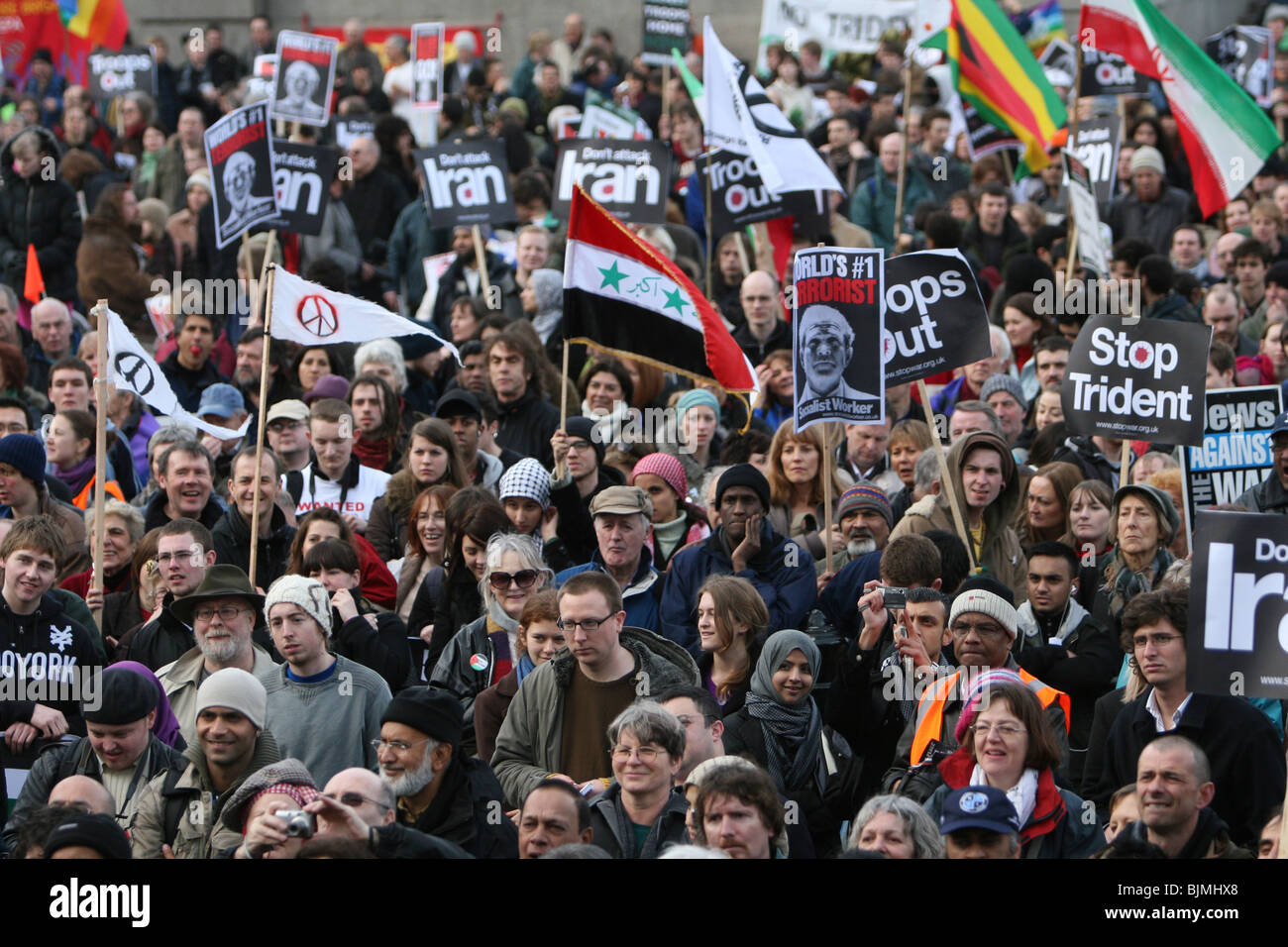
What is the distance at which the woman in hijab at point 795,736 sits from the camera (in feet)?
25.6

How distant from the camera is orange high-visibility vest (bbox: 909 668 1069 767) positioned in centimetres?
769

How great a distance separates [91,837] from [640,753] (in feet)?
6.11

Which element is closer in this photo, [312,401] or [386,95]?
[312,401]

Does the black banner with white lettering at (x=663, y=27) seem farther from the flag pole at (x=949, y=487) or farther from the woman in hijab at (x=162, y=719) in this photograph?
the woman in hijab at (x=162, y=719)

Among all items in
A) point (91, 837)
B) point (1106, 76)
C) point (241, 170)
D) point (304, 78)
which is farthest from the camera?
point (304, 78)

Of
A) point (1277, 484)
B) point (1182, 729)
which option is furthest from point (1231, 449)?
point (1182, 729)

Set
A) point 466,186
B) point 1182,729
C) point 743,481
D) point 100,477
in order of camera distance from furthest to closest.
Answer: point 466,186 → point 743,481 → point 100,477 → point 1182,729

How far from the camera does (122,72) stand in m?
22.4

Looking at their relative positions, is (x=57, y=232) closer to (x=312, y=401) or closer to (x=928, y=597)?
(x=312, y=401)

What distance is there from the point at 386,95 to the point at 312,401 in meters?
10.6

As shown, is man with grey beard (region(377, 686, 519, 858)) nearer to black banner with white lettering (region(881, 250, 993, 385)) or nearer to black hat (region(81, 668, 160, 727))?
black hat (region(81, 668, 160, 727))

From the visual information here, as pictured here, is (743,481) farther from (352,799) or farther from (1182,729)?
(352,799)
